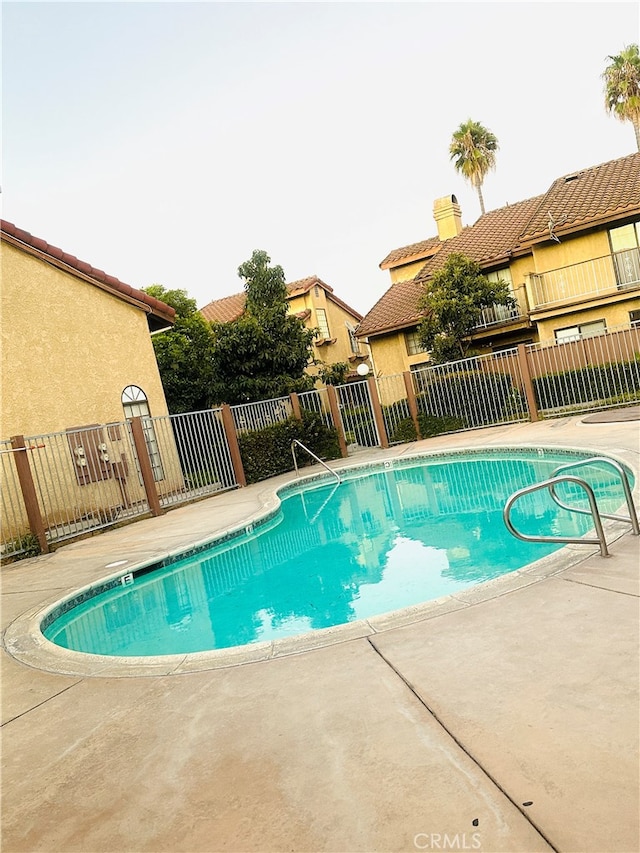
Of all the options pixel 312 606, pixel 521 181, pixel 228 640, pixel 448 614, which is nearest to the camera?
pixel 448 614

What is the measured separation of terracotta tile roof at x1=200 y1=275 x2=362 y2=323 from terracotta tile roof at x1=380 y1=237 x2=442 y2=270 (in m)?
3.75

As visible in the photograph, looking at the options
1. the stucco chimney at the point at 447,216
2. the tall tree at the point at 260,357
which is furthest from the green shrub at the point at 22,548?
the stucco chimney at the point at 447,216

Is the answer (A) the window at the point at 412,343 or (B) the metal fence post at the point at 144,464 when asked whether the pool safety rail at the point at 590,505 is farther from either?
(A) the window at the point at 412,343

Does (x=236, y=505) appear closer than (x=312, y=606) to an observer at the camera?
No

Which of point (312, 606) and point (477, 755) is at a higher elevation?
point (477, 755)

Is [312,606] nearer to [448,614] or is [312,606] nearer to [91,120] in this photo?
[448,614]

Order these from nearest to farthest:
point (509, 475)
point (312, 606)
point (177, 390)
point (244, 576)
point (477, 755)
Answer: point (477, 755), point (312, 606), point (244, 576), point (509, 475), point (177, 390)

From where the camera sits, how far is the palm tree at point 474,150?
34.4 metres

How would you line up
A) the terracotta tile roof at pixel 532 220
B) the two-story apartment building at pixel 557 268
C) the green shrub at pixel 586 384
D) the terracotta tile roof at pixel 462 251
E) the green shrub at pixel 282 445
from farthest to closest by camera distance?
the terracotta tile roof at pixel 462 251 → the terracotta tile roof at pixel 532 220 → the two-story apartment building at pixel 557 268 → the green shrub at pixel 586 384 → the green shrub at pixel 282 445

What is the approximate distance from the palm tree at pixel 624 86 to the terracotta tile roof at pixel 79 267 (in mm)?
24853

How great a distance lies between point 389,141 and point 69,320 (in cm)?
1407

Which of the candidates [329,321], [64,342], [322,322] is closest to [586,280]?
[322,322]

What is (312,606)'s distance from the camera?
5.78 meters

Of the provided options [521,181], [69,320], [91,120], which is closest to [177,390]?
[69,320]
